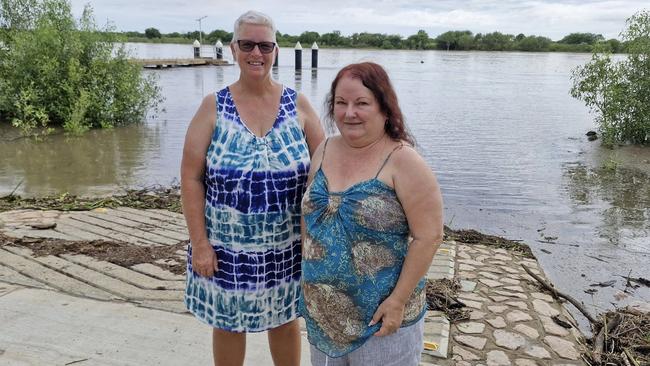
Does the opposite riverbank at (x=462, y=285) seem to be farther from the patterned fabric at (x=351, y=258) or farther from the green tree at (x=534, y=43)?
the green tree at (x=534, y=43)

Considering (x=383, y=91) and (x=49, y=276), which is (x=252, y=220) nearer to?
(x=383, y=91)

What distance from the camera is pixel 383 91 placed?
1.91 metres

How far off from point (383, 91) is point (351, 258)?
0.60m

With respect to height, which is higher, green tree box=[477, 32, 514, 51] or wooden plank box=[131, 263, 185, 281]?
green tree box=[477, 32, 514, 51]

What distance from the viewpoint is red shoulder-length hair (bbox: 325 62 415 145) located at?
190 centimetres

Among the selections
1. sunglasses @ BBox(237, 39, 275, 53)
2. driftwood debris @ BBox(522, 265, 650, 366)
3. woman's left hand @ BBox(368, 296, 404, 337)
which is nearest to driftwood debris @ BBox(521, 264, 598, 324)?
driftwood debris @ BBox(522, 265, 650, 366)

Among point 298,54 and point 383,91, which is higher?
point 298,54

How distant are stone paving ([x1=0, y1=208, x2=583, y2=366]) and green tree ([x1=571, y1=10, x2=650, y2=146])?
1110 cm

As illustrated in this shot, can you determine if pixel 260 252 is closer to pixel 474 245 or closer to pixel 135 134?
pixel 474 245

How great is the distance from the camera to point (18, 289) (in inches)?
146

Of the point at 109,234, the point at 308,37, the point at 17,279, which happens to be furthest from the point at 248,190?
the point at 308,37

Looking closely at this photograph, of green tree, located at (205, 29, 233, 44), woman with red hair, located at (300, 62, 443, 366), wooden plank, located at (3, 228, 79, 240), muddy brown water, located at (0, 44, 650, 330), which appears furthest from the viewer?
green tree, located at (205, 29, 233, 44)

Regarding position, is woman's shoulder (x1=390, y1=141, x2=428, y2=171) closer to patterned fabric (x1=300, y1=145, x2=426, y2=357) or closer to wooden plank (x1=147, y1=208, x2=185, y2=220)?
patterned fabric (x1=300, y1=145, x2=426, y2=357)

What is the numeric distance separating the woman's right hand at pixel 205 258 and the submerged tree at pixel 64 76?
13.7 meters
